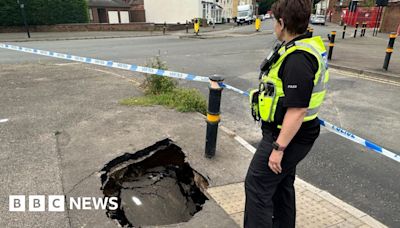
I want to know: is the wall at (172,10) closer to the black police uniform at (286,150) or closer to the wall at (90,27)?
the wall at (90,27)

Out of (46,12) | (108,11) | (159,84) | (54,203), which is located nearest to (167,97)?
(159,84)

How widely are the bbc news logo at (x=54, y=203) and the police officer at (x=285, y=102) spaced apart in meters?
1.50

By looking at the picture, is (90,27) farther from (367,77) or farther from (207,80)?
(207,80)

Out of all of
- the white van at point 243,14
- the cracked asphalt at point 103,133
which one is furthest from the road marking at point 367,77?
the white van at point 243,14

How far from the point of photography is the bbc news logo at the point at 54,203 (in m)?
2.99

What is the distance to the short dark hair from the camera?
6.41 feet

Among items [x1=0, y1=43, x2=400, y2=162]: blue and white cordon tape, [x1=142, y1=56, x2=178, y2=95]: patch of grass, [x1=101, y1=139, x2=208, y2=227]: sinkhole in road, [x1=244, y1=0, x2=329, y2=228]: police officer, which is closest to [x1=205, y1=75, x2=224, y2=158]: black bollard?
[x1=0, y1=43, x2=400, y2=162]: blue and white cordon tape

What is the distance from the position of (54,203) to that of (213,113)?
2032 millimetres

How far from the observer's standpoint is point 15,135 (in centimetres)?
461

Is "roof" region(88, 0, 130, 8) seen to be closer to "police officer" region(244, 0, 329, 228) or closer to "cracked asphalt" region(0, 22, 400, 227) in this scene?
"cracked asphalt" region(0, 22, 400, 227)

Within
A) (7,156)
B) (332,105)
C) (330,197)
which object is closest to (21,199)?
(7,156)

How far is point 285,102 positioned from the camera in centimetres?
199

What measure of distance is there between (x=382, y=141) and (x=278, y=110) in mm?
3861

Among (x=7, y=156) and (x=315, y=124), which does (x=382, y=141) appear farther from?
(x=7, y=156)
